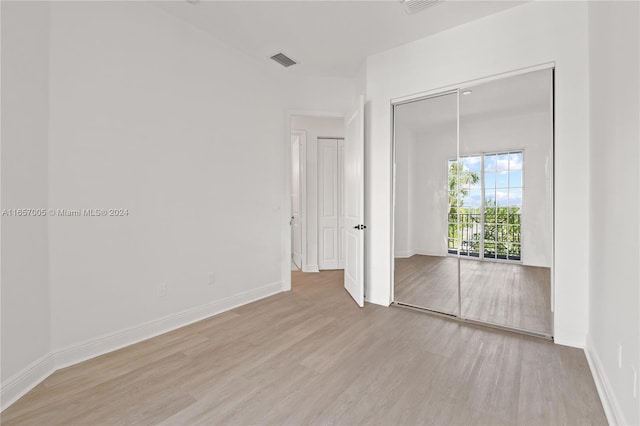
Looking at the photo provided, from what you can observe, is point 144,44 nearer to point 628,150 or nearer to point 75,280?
point 75,280

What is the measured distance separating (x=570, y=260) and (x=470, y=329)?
3.37 feet

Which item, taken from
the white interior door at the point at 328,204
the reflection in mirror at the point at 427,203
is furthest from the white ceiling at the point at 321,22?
the white interior door at the point at 328,204

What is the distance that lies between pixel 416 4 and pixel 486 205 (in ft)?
6.42

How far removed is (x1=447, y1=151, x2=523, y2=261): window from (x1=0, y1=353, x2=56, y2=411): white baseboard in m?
3.50

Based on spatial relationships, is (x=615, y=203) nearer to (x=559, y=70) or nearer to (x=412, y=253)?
(x=559, y=70)

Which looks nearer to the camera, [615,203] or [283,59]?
[615,203]

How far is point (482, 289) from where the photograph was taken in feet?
9.50

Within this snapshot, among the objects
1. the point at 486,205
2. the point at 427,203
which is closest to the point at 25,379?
the point at 427,203

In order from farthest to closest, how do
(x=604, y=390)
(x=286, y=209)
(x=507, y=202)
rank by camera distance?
(x=286, y=209) → (x=507, y=202) → (x=604, y=390)

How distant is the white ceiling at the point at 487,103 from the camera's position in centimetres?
257

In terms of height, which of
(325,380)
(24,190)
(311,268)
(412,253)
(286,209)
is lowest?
(325,380)

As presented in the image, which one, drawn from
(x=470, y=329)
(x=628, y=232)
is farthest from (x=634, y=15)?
(x=470, y=329)

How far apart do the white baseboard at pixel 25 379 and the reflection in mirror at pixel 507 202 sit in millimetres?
3510

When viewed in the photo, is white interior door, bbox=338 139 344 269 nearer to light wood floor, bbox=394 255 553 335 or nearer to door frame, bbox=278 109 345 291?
door frame, bbox=278 109 345 291
